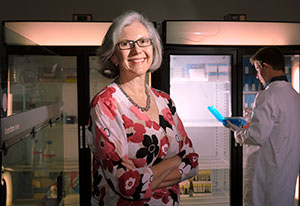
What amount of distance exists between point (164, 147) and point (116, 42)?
491 mm

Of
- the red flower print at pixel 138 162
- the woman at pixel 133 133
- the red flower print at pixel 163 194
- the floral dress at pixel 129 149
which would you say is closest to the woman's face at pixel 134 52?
the woman at pixel 133 133

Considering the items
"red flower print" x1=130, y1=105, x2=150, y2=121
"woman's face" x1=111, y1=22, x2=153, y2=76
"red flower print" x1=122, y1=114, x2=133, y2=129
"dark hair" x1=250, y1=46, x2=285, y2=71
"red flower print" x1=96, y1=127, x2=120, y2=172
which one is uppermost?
"dark hair" x1=250, y1=46, x2=285, y2=71

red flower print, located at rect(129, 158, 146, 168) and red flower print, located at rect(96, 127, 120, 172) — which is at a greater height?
red flower print, located at rect(96, 127, 120, 172)

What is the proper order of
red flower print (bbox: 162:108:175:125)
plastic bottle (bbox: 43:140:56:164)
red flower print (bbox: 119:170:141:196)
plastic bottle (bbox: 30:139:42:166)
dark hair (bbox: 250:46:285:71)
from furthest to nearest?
dark hair (bbox: 250:46:285:71)
plastic bottle (bbox: 43:140:56:164)
plastic bottle (bbox: 30:139:42:166)
red flower print (bbox: 162:108:175:125)
red flower print (bbox: 119:170:141:196)

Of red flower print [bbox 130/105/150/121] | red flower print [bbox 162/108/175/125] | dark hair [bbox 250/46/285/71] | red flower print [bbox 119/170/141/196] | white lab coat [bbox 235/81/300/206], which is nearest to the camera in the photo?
red flower print [bbox 119/170/141/196]

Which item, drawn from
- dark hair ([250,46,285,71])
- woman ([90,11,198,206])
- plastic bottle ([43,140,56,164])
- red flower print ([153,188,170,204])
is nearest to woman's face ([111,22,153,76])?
woman ([90,11,198,206])

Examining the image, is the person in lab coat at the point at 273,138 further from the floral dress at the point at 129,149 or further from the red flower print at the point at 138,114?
the red flower print at the point at 138,114

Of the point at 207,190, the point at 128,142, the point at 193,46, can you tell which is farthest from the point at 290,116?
the point at 128,142

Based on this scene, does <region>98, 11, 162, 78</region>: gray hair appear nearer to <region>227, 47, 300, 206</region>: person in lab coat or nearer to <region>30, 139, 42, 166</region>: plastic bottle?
<region>30, 139, 42, 166</region>: plastic bottle

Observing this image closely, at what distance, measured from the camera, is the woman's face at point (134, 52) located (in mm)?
1409

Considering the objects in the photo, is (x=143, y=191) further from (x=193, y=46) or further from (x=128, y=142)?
(x=193, y=46)

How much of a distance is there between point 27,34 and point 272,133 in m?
2.25

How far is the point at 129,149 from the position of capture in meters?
1.34

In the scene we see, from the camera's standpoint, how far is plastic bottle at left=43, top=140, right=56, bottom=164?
1984 mm
